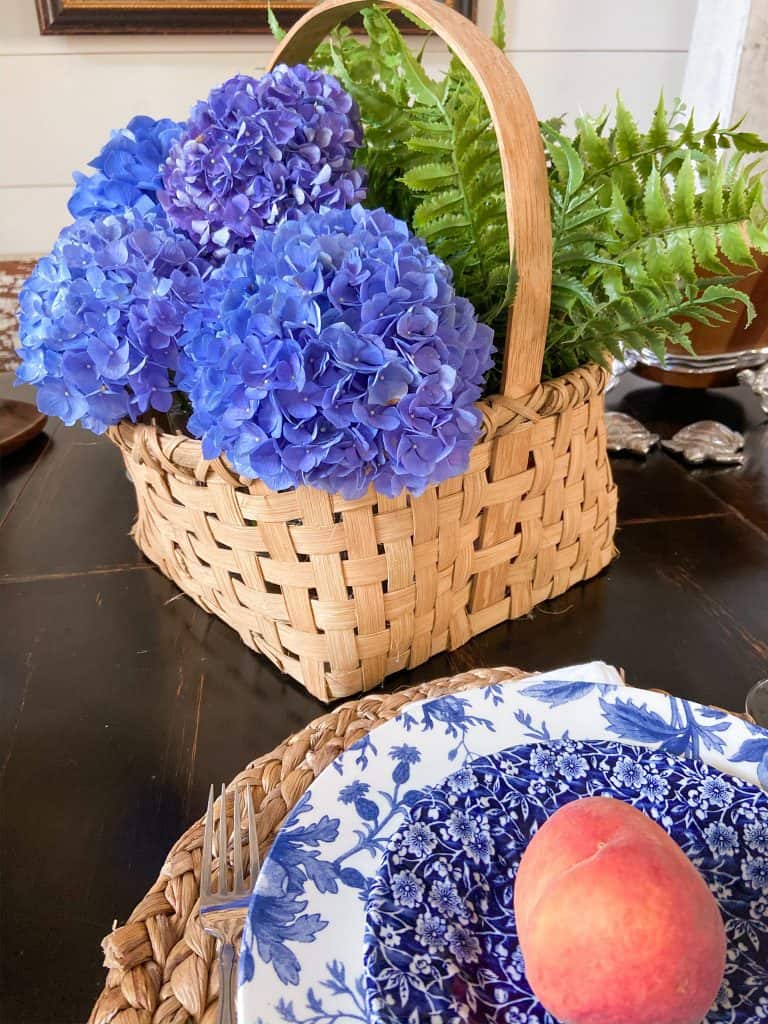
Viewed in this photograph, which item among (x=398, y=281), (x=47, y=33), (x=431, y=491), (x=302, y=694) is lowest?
(x=302, y=694)

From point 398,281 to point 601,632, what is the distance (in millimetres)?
301

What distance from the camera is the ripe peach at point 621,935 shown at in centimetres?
26

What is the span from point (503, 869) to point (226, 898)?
4.7 inches

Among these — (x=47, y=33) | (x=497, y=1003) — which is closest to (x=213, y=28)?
(x=47, y=33)

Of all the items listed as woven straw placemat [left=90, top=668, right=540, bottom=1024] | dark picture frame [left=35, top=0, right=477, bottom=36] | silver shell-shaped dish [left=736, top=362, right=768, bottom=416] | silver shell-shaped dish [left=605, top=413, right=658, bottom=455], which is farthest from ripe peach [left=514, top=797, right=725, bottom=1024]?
dark picture frame [left=35, top=0, right=477, bottom=36]

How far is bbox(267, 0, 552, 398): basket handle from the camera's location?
16.7 inches

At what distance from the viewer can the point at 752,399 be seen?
0.91 m

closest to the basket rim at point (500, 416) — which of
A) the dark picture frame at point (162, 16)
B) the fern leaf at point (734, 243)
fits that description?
the fern leaf at point (734, 243)

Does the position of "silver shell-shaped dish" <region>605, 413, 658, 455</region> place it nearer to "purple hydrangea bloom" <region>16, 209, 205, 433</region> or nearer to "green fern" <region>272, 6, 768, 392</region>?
"green fern" <region>272, 6, 768, 392</region>

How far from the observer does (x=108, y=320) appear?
45 centimetres

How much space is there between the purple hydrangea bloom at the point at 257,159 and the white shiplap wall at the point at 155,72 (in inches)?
47.8

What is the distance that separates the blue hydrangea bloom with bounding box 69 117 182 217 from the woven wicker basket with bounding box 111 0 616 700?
15 cm

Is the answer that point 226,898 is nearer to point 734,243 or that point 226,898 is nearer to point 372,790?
point 372,790

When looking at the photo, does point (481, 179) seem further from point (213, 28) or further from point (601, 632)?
point (213, 28)
